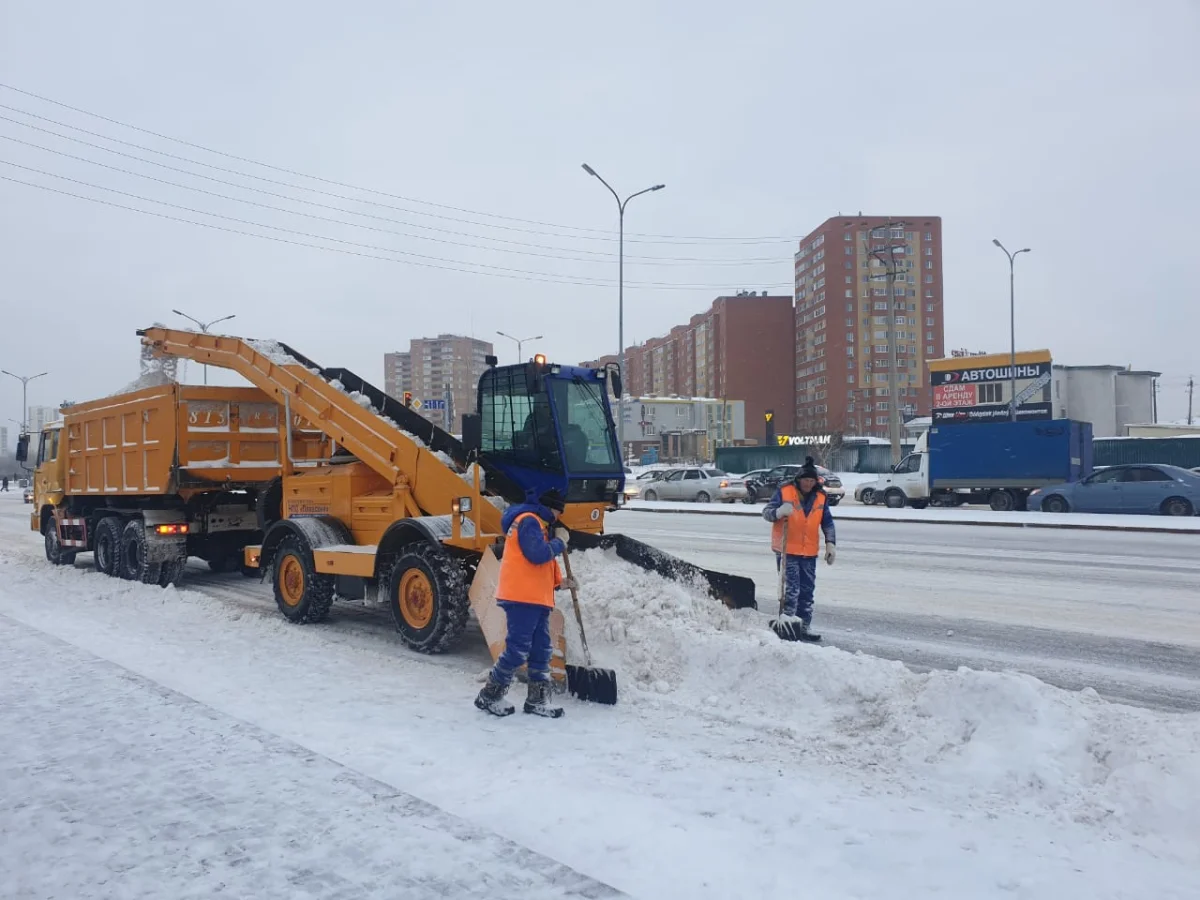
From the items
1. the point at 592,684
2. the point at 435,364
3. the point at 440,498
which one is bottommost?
the point at 592,684

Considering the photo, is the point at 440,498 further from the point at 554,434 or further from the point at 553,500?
the point at 553,500

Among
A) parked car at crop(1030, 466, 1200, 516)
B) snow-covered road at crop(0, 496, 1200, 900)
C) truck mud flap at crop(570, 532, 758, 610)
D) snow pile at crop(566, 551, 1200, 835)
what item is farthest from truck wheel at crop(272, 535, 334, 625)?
parked car at crop(1030, 466, 1200, 516)

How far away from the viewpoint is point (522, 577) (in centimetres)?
584

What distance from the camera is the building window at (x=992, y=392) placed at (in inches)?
2408

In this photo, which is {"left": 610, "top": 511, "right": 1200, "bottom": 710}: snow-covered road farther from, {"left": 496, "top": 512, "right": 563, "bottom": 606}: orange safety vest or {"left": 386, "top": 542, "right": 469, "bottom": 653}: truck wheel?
{"left": 386, "top": 542, "right": 469, "bottom": 653}: truck wheel

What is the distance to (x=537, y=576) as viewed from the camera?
19.2ft

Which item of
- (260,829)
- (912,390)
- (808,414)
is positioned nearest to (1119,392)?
(912,390)

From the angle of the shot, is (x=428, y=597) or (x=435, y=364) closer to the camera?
(x=428, y=597)

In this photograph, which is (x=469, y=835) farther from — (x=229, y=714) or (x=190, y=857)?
(x=229, y=714)

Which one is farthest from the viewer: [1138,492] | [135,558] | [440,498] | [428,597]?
[1138,492]

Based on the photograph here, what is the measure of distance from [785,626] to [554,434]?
2.74 meters

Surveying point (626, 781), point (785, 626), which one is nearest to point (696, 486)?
point (785, 626)

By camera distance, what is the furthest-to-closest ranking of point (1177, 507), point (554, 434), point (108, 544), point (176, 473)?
point (1177, 507) → point (108, 544) → point (176, 473) → point (554, 434)

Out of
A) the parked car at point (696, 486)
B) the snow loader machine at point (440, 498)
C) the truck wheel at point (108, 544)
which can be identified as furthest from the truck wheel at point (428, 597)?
the parked car at point (696, 486)
